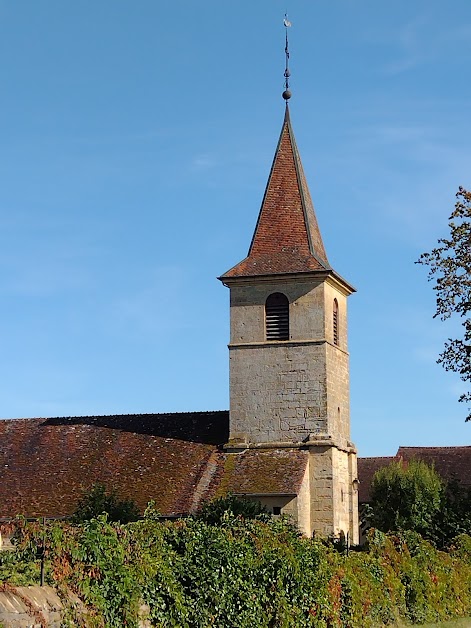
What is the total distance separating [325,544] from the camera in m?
18.8

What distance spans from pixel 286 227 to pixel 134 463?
9585 millimetres

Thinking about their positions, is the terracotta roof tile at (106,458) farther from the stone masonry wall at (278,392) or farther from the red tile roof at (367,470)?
the red tile roof at (367,470)

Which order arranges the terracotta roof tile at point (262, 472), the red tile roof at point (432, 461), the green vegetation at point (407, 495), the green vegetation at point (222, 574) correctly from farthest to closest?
the red tile roof at point (432, 461) < the green vegetation at point (407, 495) < the terracotta roof tile at point (262, 472) < the green vegetation at point (222, 574)

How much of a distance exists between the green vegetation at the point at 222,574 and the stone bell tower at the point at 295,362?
47.2 feet

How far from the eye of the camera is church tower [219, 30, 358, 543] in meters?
35.8

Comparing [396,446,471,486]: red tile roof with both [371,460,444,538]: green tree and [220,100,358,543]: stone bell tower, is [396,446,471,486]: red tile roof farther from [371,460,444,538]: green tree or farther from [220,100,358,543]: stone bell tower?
[220,100,358,543]: stone bell tower

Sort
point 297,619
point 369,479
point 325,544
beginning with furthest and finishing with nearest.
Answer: point 369,479, point 325,544, point 297,619

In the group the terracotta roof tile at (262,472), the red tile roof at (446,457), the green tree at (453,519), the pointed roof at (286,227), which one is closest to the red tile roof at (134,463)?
the terracotta roof tile at (262,472)

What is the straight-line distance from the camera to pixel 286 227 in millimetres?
38750

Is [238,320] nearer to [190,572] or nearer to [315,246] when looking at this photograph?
[315,246]

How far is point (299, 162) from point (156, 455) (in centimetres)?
1158

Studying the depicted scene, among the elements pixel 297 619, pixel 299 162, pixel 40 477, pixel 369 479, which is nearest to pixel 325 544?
pixel 297 619

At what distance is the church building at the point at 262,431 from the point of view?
35.2 m

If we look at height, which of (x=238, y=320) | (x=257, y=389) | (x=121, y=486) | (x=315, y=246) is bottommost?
(x=121, y=486)
